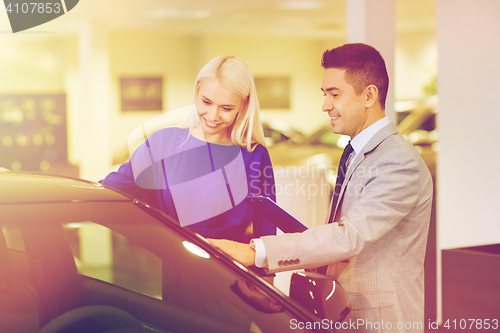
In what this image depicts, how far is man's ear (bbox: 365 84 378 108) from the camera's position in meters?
1.63

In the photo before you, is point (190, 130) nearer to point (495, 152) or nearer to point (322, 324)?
point (322, 324)

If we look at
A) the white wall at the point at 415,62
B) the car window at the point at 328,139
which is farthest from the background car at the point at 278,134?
the white wall at the point at 415,62

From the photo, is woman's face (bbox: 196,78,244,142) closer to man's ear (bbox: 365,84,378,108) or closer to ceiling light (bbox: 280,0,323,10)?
man's ear (bbox: 365,84,378,108)

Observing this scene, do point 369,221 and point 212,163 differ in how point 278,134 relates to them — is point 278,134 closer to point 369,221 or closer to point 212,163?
point 212,163

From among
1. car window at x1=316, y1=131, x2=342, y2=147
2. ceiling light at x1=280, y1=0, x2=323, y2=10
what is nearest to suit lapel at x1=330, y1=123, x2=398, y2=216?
car window at x1=316, y1=131, x2=342, y2=147

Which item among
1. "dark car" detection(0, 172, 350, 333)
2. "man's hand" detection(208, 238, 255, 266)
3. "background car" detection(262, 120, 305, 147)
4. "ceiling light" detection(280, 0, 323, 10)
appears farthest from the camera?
"background car" detection(262, 120, 305, 147)

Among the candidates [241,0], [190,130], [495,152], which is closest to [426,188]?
[190,130]

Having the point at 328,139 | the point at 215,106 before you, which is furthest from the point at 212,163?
the point at 328,139

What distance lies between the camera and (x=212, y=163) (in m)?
1.93

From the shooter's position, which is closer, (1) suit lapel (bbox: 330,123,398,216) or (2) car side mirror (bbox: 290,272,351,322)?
(2) car side mirror (bbox: 290,272,351,322)

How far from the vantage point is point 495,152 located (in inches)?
112

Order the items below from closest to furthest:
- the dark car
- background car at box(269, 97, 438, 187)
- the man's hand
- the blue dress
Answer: the dark car
the man's hand
the blue dress
background car at box(269, 97, 438, 187)

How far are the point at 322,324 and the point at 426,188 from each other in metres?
0.53

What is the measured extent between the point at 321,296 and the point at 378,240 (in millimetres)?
271
